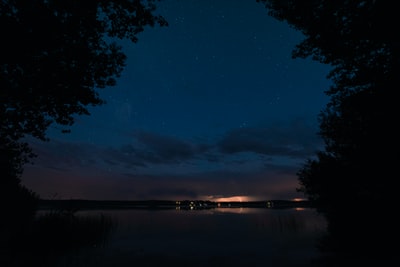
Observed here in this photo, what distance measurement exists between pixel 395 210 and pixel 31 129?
1916 cm

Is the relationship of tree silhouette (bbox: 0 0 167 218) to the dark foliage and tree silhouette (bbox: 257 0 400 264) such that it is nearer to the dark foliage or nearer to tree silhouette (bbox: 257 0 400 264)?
the dark foliage

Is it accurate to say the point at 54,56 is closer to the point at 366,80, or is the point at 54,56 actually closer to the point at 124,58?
the point at 124,58

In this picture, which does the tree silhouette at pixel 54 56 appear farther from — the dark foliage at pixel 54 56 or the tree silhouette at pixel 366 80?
the tree silhouette at pixel 366 80

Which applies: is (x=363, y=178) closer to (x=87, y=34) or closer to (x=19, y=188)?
(x=87, y=34)

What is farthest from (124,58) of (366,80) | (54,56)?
(366,80)

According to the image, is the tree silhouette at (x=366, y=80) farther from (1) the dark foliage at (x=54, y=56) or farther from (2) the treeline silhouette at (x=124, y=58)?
(1) the dark foliage at (x=54, y=56)

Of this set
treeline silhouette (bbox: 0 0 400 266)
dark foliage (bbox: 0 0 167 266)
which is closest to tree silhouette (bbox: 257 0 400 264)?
treeline silhouette (bbox: 0 0 400 266)

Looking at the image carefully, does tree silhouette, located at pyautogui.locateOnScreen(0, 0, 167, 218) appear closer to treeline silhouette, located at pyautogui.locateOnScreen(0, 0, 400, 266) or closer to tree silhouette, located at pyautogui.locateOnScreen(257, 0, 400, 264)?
treeline silhouette, located at pyautogui.locateOnScreen(0, 0, 400, 266)

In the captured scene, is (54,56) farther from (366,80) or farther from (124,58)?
(366,80)

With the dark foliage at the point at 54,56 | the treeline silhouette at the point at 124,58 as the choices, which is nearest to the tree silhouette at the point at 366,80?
the treeline silhouette at the point at 124,58

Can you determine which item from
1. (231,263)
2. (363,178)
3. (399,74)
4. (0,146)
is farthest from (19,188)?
(399,74)

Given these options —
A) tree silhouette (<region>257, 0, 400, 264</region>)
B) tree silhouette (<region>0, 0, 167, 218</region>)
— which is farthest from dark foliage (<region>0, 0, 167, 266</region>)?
tree silhouette (<region>257, 0, 400, 264</region>)

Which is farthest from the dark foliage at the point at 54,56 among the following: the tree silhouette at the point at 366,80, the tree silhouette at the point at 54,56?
the tree silhouette at the point at 366,80

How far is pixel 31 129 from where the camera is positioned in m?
12.2
